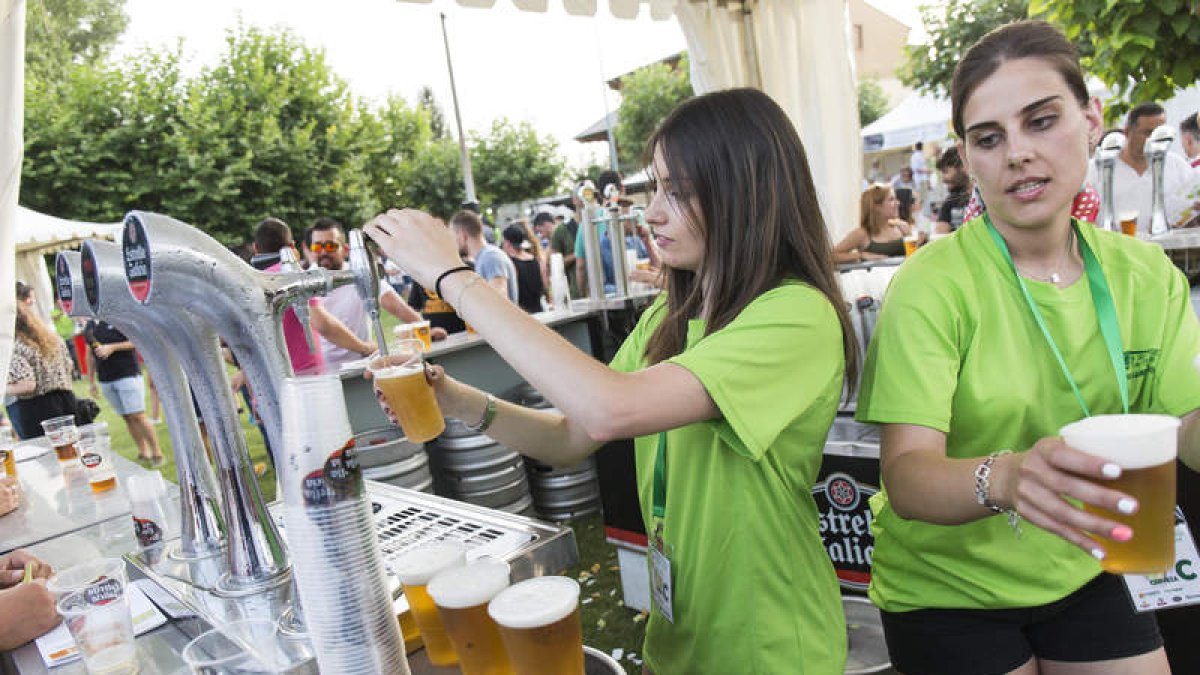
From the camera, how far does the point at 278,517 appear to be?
155 cm

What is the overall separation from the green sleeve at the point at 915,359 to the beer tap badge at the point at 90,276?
125 centimetres

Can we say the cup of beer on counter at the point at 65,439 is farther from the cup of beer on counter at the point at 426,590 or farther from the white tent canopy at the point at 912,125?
the white tent canopy at the point at 912,125

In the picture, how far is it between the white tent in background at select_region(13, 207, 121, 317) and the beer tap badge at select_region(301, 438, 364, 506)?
41.9ft

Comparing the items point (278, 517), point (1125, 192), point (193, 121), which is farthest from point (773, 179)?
point (193, 121)

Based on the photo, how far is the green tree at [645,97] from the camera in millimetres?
32938

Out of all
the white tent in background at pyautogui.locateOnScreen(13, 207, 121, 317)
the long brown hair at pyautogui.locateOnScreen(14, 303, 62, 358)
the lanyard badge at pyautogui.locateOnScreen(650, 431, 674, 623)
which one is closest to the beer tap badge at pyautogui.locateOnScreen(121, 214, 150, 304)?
the lanyard badge at pyautogui.locateOnScreen(650, 431, 674, 623)

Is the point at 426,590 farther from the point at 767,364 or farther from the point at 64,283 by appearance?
the point at 64,283

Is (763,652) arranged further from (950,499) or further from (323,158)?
(323,158)

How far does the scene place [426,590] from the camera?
97 centimetres

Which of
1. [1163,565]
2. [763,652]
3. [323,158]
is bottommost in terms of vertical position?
[763,652]

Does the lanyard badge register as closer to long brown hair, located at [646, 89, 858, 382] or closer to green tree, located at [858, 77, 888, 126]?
long brown hair, located at [646, 89, 858, 382]

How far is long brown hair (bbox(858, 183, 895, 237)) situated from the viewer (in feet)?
18.9

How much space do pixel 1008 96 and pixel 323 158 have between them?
22.2 meters

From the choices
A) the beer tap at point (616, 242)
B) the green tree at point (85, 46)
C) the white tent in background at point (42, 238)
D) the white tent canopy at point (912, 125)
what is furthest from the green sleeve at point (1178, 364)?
the green tree at point (85, 46)
